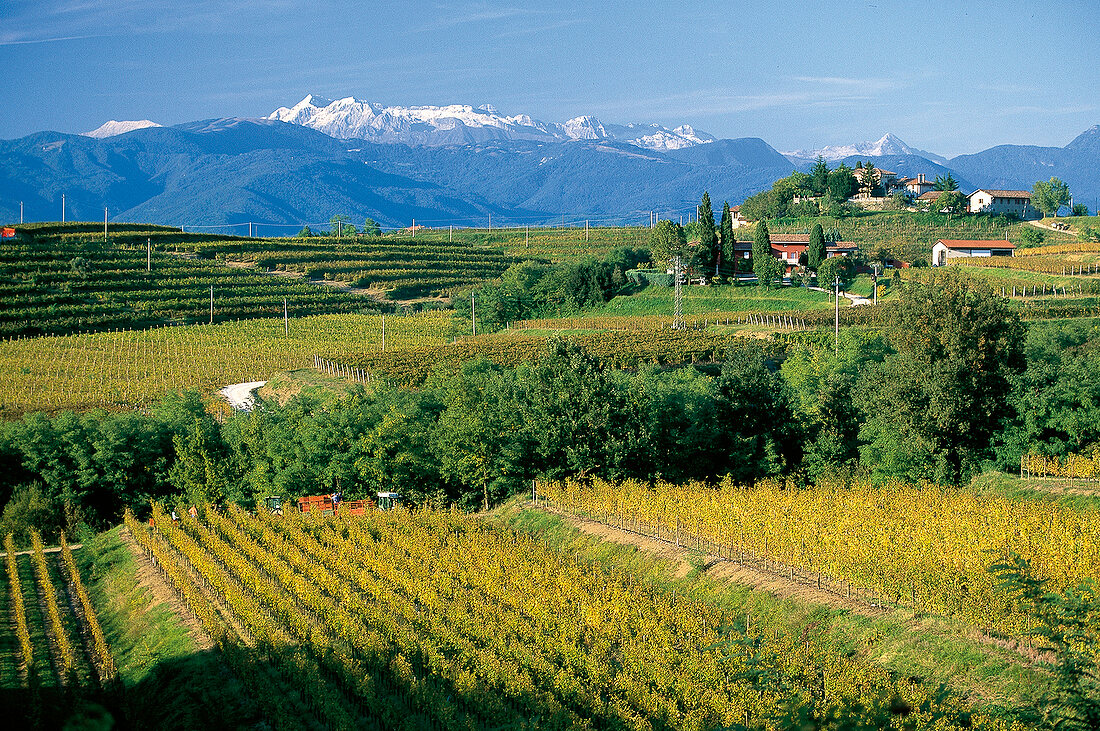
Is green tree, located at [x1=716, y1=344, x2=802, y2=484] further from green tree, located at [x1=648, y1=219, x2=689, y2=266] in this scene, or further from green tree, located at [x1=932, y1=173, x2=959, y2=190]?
green tree, located at [x1=932, y1=173, x2=959, y2=190]

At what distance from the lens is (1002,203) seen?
113 metres

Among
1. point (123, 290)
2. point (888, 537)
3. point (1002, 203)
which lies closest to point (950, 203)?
point (1002, 203)

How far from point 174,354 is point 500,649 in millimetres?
54731

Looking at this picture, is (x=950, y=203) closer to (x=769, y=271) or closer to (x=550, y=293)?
(x=769, y=271)

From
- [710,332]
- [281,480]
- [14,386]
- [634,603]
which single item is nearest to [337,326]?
[14,386]

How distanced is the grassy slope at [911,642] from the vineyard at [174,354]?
128 ft

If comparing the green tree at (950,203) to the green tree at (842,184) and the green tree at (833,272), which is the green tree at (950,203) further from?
the green tree at (833,272)

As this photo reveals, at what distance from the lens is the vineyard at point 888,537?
15513 mm

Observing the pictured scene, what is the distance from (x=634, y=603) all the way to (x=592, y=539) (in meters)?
6.21

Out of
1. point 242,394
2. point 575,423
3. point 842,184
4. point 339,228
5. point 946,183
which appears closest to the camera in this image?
point 575,423

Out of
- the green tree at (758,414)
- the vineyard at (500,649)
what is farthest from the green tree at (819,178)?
the vineyard at (500,649)

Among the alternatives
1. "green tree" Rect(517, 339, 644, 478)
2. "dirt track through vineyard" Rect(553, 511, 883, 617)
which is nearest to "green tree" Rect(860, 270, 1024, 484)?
"green tree" Rect(517, 339, 644, 478)

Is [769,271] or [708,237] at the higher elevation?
[708,237]

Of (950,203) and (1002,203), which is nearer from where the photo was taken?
(950,203)
